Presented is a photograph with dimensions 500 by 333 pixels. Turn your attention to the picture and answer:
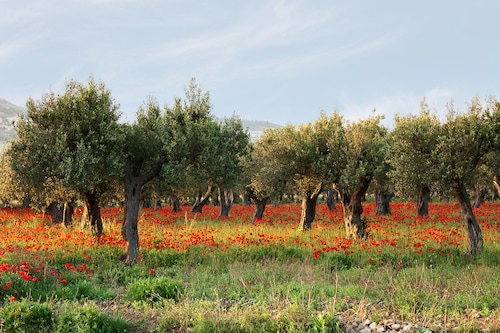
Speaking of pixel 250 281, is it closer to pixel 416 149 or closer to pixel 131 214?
pixel 131 214

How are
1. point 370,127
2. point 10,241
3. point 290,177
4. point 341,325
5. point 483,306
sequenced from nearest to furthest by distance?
point 341,325 < point 483,306 < point 10,241 < point 370,127 < point 290,177

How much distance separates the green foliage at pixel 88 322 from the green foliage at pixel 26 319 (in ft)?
1.29

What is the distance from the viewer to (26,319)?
31.8 ft

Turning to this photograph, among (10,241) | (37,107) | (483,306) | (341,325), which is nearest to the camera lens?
(341,325)

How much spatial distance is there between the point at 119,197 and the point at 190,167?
9.97m

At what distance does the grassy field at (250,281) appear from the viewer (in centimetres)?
972

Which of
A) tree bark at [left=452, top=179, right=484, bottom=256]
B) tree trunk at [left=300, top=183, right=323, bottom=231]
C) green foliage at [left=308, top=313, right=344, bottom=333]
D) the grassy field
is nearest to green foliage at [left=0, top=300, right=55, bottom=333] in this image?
the grassy field

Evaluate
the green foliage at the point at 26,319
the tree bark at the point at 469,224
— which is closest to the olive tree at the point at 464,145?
the tree bark at the point at 469,224

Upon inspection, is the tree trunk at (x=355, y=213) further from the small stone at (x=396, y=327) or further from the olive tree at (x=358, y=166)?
the small stone at (x=396, y=327)

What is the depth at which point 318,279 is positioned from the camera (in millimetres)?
14633

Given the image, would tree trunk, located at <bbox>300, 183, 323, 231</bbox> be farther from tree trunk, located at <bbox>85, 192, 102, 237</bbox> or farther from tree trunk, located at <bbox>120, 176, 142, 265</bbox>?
tree trunk, located at <bbox>85, 192, 102, 237</bbox>

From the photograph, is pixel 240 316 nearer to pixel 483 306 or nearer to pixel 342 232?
pixel 483 306

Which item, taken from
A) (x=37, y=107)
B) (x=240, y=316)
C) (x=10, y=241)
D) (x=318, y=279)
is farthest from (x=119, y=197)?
(x=240, y=316)

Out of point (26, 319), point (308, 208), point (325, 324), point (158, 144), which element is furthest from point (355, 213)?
point (26, 319)
